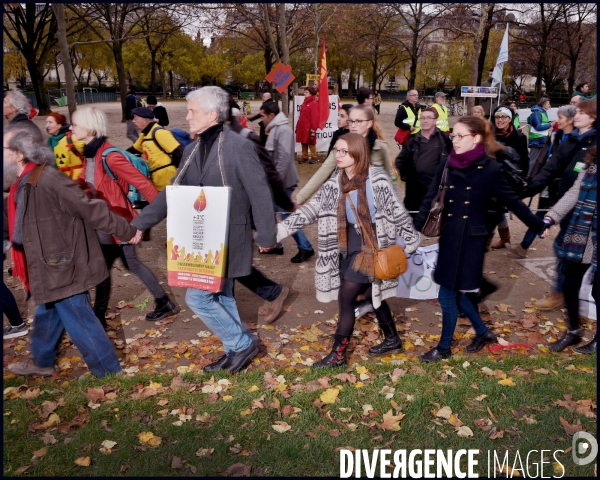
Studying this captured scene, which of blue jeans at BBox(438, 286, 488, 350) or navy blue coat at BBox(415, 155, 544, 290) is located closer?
navy blue coat at BBox(415, 155, 544, 290)

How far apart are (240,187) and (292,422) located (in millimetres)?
1680

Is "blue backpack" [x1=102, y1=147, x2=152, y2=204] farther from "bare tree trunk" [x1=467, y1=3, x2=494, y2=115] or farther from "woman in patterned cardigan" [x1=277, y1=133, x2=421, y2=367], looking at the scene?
"bare tree trunk" [x1=467, y1=3, x2=494, y2=115]

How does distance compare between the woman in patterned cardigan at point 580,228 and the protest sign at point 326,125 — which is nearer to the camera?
the woman in patterned cardigan at point 580,228

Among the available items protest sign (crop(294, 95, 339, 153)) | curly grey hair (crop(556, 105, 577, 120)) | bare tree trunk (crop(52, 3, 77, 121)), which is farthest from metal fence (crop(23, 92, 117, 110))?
curly grey hair (crop(556, 105, 577, 120))

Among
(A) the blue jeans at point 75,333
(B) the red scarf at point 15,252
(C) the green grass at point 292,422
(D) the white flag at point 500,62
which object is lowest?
(C) the green grass at point 292,422

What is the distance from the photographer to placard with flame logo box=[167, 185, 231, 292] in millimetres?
4059

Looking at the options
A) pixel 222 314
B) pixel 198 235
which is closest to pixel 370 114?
pixel 198 235

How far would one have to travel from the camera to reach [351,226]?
14.5 ft

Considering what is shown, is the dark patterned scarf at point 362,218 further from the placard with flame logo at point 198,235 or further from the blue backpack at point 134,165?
the blue backpack at point 134,165

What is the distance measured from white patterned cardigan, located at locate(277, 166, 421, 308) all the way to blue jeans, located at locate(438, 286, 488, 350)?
1.49ft

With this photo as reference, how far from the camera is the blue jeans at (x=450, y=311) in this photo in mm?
4688

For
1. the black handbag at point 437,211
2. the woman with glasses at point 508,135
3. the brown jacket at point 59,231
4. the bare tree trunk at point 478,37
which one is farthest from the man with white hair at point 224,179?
the bare tree trunk at point 478,37

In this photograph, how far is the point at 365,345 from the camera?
5.21m

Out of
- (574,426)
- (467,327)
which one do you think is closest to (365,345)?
(467,327)
